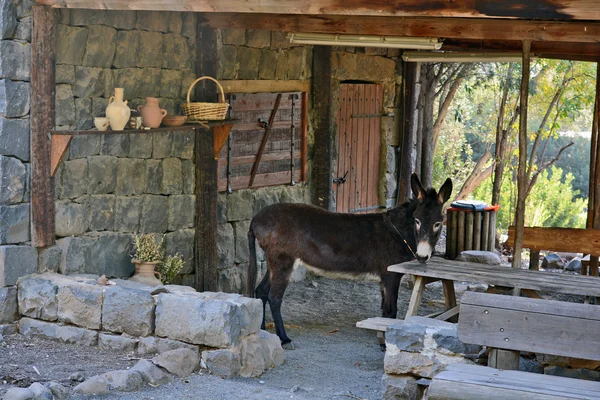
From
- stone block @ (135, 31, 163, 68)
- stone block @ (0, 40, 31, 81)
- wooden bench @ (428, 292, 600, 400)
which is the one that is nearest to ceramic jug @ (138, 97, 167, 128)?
stone block @ (135, 31, 163, 68)

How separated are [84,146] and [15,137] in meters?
0.72

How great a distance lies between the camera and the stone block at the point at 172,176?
8.09 meters

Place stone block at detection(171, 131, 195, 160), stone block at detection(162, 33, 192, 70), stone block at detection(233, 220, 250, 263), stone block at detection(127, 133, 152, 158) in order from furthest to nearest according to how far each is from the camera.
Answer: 1. stone block at detection(233, 220, 250, 263)
2. stone block at detection(171, 131, 195, 160)
3. stone block at detection(162, 33, 192, 70)
4. stone block at detection(127, 133, 152, 158)

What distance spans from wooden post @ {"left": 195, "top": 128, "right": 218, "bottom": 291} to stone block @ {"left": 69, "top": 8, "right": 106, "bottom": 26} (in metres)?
1.59

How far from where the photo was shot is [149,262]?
744cm

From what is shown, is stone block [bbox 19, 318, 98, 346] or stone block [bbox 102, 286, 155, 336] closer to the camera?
stone block [bbox 102, 286, 155, 336]

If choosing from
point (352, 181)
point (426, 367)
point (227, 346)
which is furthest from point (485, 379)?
point (352, 181)

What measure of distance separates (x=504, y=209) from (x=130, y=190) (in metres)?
13.8

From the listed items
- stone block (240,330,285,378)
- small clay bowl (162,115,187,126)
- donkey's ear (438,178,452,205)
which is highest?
small clay bowl (162,115,187,126)

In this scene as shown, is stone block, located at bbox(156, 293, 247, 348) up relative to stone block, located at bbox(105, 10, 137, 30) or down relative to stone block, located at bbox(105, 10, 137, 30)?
down

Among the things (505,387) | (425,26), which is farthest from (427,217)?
(505,387)

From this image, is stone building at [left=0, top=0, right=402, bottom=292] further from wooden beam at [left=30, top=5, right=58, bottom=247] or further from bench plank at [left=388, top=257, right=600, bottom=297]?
bench plank at [left=388, top=257, right=600, bottom=297]

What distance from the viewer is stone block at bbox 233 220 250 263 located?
363 inches

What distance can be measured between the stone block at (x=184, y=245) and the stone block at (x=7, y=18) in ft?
8.29
